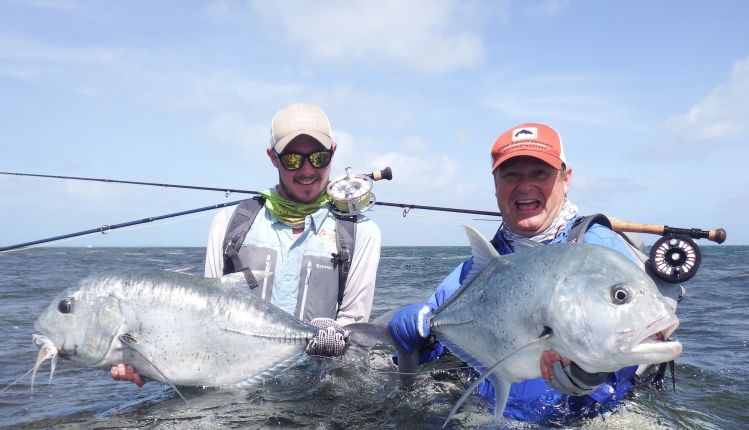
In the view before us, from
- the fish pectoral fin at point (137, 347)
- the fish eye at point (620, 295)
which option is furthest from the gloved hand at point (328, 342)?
the fish eye at point (620, 295)

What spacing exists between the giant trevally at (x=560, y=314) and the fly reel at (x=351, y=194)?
1604mm

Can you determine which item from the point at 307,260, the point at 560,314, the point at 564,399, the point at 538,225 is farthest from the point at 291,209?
the point at 560,314

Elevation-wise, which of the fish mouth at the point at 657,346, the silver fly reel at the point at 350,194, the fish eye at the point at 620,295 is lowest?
the fish mouth at the point at 657,346

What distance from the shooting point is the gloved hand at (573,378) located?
2.69 metres

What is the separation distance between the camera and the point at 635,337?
2.40 meters

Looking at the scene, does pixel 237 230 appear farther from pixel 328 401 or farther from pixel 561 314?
pixel 561 314

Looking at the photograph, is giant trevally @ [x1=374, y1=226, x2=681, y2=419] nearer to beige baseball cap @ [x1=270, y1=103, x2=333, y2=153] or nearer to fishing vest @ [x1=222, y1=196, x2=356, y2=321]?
fishing vest @ [x1=222, y1=196, x2=356, y2=321]

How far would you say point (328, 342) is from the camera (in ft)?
12.3

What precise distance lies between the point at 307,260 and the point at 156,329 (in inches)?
54.4

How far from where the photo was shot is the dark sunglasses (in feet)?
14.7

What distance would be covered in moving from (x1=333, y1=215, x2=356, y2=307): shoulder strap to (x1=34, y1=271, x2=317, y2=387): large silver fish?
1066mm

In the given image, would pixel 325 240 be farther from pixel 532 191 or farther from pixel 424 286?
pixel 424 286

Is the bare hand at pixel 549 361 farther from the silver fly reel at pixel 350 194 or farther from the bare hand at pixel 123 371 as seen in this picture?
the bare hand at pixel 123 371

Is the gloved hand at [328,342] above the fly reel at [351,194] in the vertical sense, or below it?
below
